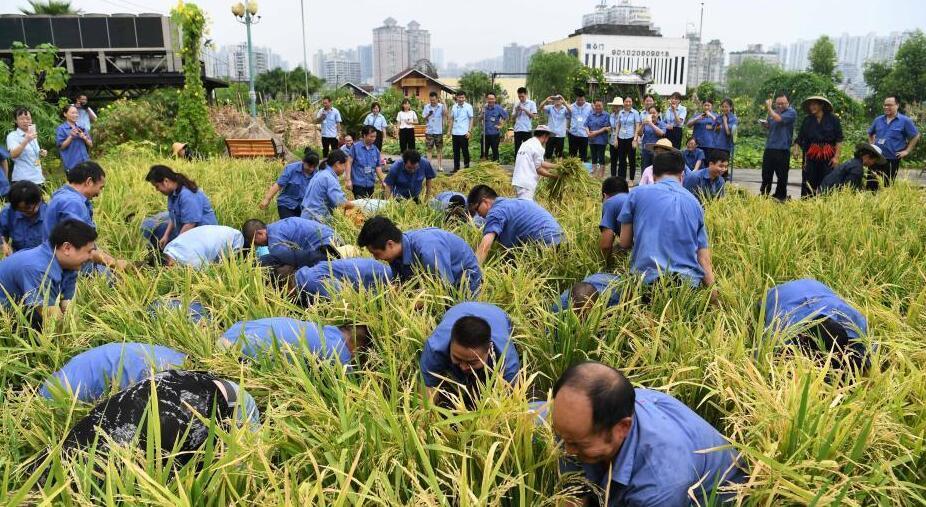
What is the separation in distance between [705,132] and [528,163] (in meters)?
3.73

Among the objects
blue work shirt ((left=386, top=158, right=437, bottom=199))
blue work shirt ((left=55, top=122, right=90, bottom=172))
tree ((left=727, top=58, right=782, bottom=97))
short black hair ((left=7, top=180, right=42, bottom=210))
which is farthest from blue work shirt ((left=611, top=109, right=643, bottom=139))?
tree ((left=727, top=58, right=782, bottom=97))

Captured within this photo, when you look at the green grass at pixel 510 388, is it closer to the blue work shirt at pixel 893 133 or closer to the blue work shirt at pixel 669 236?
the blue work shirt at pixel 669 236

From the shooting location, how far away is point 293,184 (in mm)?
7191

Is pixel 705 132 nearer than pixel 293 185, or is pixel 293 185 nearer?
pixel 293 185

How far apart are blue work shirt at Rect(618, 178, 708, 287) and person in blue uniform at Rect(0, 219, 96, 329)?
3273mm

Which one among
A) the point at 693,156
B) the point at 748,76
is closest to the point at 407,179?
the point at 693,156

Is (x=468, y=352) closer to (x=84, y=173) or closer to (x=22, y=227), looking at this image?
(x=84, y=173)

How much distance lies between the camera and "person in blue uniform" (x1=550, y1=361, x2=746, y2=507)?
189 cm

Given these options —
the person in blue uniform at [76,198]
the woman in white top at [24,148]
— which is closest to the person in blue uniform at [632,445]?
the person in blue uniform at [76,198]

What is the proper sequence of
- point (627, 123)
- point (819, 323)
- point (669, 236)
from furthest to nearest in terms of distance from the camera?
point (627, 123) → point (669, 236) → point (819, 323)

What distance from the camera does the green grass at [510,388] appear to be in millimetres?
1971

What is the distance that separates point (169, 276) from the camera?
424 centimetres

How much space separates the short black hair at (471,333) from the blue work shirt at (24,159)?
22.8ft

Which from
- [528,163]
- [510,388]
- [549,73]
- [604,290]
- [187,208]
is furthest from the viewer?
[549,73]
